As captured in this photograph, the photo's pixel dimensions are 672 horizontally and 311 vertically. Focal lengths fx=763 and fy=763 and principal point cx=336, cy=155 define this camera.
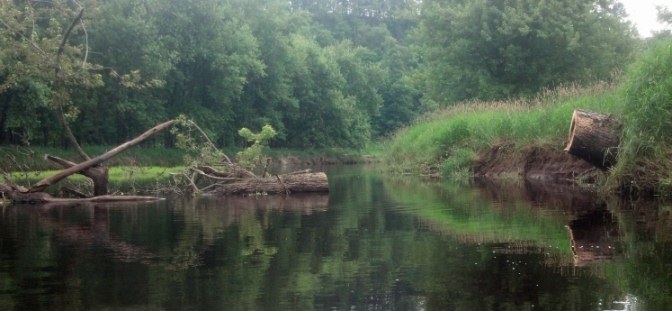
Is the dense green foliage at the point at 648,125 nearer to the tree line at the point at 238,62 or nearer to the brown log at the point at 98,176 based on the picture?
the brown log at the point at 98,176

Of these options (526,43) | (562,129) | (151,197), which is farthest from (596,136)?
(526,43)

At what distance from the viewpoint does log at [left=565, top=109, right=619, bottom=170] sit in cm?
1680

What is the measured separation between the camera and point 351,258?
338 inches

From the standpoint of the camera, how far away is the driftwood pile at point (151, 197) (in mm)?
18906

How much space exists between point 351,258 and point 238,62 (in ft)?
149

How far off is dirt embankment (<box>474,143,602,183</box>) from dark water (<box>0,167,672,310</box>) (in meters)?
6.80

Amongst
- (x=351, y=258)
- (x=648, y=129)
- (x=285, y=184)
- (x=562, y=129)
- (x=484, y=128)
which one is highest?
(x=484, y=128)

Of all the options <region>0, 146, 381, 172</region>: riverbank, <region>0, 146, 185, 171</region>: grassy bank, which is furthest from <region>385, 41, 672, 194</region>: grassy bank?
<region>0, 146, 185, 171</region>: grassy bank

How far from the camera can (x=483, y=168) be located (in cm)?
2653

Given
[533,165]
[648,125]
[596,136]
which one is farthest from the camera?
[533,165]

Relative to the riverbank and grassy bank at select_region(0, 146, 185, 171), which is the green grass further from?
grassy bank at select_region(0, 146, 185, 171)

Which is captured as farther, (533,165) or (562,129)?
(533,165)

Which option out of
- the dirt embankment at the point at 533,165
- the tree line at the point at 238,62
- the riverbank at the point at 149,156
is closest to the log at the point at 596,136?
the dirt embankment at the point at 533,165

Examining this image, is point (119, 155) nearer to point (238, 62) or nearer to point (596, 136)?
point (238, 62)
